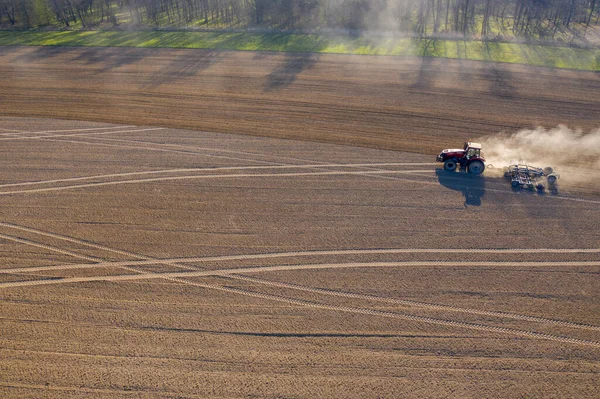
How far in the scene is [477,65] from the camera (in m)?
40.9

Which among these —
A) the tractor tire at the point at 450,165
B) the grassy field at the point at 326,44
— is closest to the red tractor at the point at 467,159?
the tractor tire at the point at 450,165

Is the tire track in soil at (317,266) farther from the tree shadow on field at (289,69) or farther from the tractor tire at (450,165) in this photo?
the tree shadow on field at (289,69)

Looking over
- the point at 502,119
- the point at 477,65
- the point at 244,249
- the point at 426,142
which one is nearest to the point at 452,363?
the point at 244,249

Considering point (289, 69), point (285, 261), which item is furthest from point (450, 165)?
point (289, 69)

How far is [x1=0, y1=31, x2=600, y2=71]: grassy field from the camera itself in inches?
1678

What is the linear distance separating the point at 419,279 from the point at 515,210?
764cm

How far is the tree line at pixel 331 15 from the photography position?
52.5m

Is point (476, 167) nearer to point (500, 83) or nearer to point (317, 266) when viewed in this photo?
point (317, 266)

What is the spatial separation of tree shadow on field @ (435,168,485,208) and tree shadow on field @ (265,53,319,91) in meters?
18.3

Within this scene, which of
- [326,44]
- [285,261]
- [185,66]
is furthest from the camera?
[326,44]

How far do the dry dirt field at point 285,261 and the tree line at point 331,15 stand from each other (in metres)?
25.1

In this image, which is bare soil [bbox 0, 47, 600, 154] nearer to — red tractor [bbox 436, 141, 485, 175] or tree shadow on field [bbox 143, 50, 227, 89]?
tree shadow on field [bbox 143, 50, 227, 89]

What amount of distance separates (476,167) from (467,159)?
2.22ft

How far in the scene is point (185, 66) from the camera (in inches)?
1671
